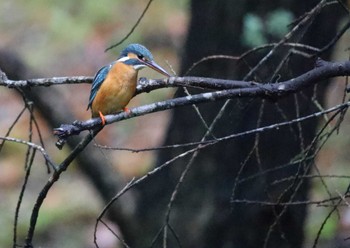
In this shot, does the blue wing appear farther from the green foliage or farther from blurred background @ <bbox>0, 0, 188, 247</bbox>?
blurred background @ <bbox>0, 0, 188, 247</bbox>

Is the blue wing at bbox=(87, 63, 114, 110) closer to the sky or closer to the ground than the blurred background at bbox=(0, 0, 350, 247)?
closer to the sky

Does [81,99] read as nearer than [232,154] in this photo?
No

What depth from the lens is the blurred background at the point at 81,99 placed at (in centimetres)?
917

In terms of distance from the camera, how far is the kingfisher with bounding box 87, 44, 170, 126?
3.26 metres

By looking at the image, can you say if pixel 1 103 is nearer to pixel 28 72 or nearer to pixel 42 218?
pixel 42 218

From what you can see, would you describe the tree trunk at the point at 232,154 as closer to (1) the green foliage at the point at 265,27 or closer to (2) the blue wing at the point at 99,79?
(1) the green foliage at the point at 265,27

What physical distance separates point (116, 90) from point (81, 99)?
8.77m

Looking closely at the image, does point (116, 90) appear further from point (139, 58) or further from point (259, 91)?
point (259, 91)

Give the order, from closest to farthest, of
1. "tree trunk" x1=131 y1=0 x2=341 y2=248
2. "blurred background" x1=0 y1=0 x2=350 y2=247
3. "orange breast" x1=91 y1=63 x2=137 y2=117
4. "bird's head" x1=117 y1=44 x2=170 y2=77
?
"orange breast" x1=91 y1=63 x2=137 y2=117, "bird's head" x1=117 y1=44 x2=170 y2=77, "tree trunk" x1=131 y1=0 x2=341 y2=248, "blurred background" x1=0 y1=0 x2=350 y2=247

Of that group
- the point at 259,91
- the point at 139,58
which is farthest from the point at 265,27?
the point at 259,91

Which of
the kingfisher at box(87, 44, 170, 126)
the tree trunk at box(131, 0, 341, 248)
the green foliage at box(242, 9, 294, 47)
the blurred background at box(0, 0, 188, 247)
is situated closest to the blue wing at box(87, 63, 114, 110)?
the kingfisher at box(87, 44, 170, 126)

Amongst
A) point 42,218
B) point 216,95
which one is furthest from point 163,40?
point 216,95

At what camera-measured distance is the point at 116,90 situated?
129 inches

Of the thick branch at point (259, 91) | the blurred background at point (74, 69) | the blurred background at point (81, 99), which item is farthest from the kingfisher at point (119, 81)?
the blurred background at point (74, 69)
